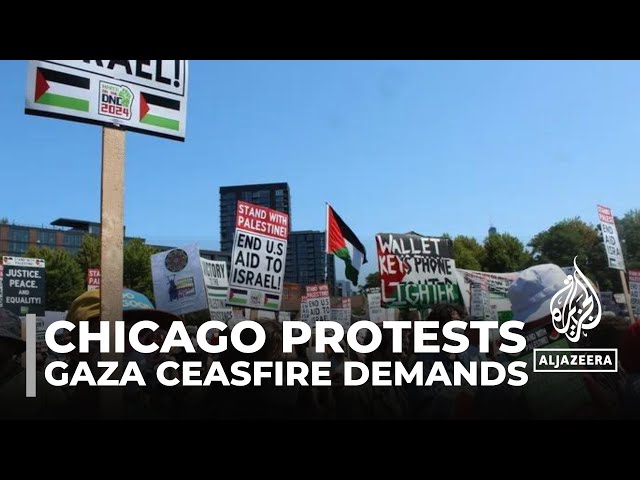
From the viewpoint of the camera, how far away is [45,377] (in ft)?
12.3

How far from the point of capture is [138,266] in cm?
519

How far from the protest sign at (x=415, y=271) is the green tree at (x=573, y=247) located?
0.69 metres

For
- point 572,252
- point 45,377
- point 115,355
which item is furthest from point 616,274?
point 45,377

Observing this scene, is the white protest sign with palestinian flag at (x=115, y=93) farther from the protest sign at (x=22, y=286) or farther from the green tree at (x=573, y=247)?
the green tree at (x=573, y=247)

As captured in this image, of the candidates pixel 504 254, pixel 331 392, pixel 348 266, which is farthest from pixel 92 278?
pixel 504 254

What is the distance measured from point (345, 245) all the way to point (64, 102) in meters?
2.07

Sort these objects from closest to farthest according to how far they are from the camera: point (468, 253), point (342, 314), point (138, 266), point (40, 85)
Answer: point (40, 85), point (342, 314), point (468, 253), point (138, 266)

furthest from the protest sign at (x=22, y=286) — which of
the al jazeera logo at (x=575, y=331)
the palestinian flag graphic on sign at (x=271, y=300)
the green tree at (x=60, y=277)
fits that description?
the al jazeera logo at (x=575, y=331)

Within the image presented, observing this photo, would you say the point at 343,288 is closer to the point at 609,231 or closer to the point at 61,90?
the point at 609,231

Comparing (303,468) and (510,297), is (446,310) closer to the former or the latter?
(510,297)

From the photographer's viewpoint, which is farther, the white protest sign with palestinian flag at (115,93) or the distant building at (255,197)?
the distant building at (255,197)

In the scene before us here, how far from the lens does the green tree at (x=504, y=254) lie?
4109 millimetres

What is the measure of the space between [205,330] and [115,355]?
56 cm

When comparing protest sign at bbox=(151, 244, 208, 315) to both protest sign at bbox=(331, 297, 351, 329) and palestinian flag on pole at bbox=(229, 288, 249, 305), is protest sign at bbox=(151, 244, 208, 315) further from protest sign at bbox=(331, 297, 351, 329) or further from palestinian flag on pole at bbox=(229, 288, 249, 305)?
protest sign at bbox=(331, 297, 351, 329)
